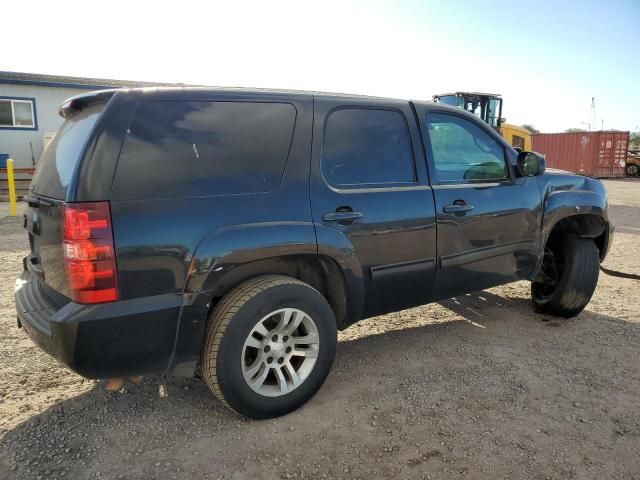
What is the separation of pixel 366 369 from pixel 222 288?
4.30 feet

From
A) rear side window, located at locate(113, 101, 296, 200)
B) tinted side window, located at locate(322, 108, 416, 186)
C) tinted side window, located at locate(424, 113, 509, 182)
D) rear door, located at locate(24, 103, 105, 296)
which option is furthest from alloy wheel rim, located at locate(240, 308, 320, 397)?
tinted side window, located at locate(424, 113, 509, 182)

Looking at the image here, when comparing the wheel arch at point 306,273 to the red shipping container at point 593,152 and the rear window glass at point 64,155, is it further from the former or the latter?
the red shipping container at point 593,152

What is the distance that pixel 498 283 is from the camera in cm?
395

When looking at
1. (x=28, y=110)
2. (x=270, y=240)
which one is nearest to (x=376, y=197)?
(x=270, y=240)

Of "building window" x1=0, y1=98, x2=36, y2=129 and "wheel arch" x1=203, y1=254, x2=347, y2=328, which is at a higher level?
"building window" x1=0, y1=98, x2=36, y2=129

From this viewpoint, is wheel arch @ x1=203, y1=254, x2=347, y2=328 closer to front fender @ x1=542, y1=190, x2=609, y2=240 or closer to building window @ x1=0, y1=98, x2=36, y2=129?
front fender @ x1=542, y1=190, x2=609, y2=240

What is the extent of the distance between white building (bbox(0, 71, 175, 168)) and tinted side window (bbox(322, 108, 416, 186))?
15.4m

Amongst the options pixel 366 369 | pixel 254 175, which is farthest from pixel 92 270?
pixel 366 369

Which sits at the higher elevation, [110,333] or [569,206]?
[569,206]

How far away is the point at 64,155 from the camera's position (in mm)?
2662

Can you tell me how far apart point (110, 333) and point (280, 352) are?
0.92 meters

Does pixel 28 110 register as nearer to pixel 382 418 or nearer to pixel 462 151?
pixel 462 151

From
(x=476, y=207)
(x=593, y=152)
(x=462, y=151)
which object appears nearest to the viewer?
(x=476, y=207)

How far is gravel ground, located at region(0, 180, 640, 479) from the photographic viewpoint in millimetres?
2418
